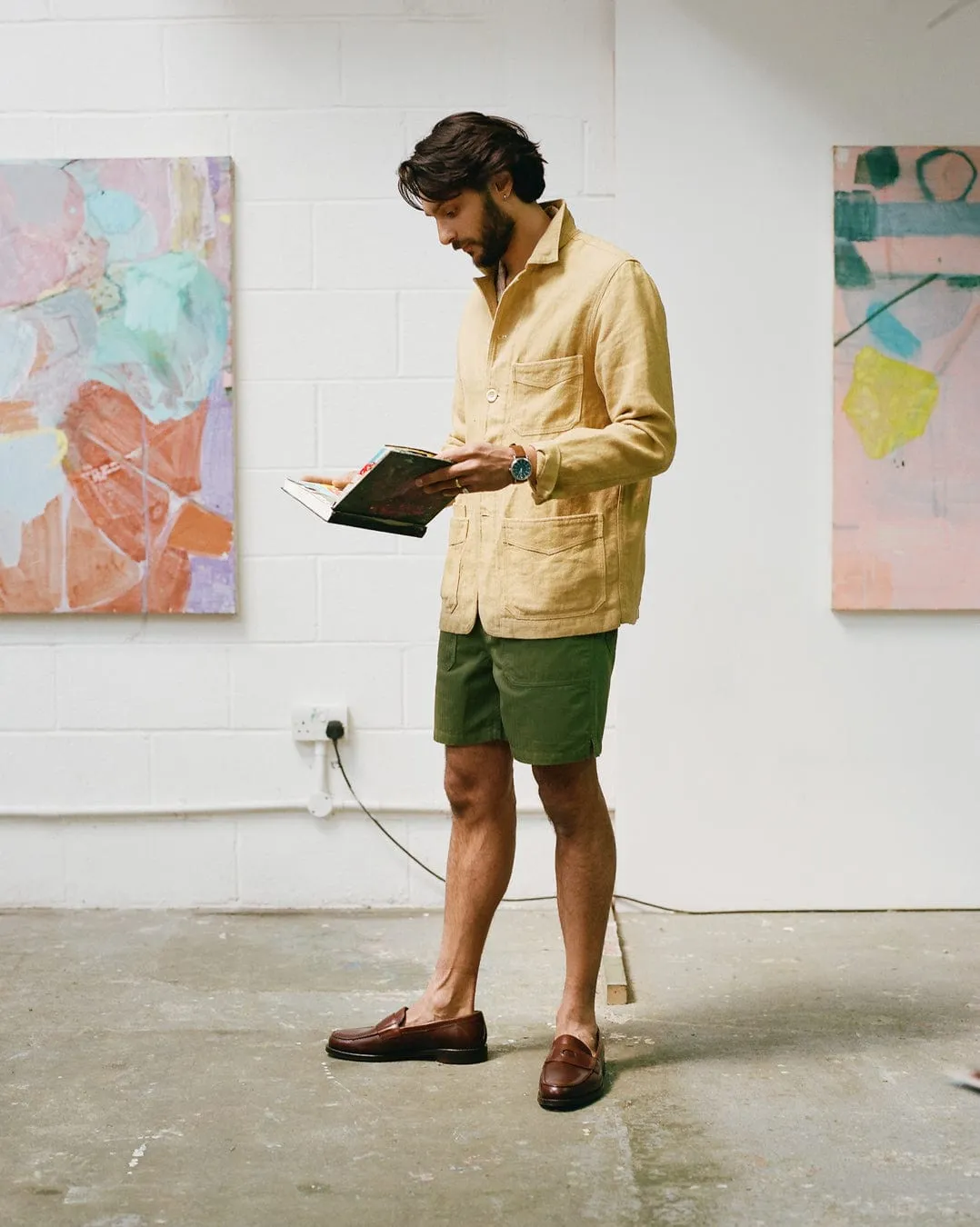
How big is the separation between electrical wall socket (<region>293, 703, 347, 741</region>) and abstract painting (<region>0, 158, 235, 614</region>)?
1.09ft

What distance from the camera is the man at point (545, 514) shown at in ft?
6.59

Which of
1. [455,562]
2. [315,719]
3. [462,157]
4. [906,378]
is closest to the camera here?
[462,157]

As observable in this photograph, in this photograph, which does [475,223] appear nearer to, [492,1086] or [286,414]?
[286,414]

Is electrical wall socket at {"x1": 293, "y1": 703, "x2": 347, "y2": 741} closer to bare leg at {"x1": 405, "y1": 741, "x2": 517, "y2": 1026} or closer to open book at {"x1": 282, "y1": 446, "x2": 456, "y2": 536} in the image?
bare leg at {"x1": 405, "y1": 741, "x2": 517, "y2": 1026}

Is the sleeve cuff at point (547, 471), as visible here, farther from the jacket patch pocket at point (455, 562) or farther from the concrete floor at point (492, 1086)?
the concrete floor at point (492, 1086)

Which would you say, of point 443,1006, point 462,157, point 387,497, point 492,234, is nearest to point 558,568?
point 387,497

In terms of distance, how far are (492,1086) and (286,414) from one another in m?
1.68

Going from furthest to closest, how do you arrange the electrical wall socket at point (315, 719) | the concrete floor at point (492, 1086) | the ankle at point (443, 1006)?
the electrical wall socket at point (315, 719) < the ankle at point (443, 1006) < the concrete floor at point (492, 1086)

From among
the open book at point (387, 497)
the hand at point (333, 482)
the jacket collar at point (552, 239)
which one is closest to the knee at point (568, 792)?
the open book at point (387, 497)

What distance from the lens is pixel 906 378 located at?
Answer: 3037 mm

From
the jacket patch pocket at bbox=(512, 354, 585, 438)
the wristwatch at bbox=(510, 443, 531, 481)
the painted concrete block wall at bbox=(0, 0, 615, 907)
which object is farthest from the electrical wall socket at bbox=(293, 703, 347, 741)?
the wristwatch at bbox=(510, 443, 531, 481)

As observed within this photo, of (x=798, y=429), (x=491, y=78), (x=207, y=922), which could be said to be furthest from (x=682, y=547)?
(x=207, y=922)

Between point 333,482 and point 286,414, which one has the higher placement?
point 286,414

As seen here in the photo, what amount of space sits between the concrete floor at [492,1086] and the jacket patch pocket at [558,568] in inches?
30.2
